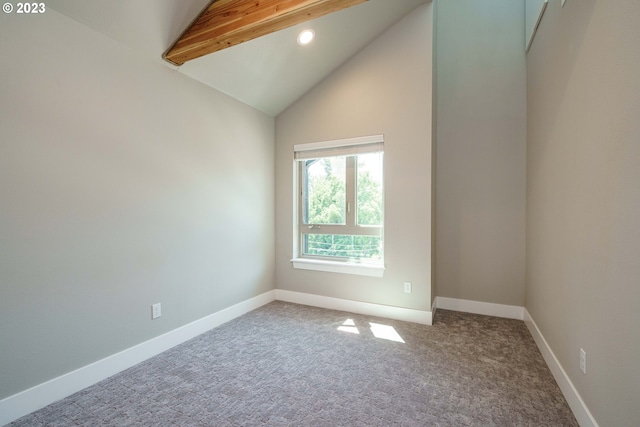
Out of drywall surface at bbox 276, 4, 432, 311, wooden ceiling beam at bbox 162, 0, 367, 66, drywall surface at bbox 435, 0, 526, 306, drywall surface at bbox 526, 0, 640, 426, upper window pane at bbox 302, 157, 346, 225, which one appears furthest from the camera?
upper window pane at bbox 302, 157, 346, 225

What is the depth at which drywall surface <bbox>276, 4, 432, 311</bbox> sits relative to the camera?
2.96 meters

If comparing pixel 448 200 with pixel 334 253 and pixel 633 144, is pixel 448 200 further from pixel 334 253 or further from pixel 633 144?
pixel 633 144

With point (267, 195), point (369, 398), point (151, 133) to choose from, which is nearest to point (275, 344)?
point (369, 398)

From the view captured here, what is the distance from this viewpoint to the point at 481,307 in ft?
10.8

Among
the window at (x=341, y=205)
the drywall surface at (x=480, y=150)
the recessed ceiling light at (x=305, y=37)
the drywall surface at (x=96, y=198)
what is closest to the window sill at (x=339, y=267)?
the window at (x=341, y=205)

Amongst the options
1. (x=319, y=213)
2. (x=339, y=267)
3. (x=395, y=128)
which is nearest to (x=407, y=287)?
(x=339, y=267)

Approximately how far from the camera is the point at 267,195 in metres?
3.73

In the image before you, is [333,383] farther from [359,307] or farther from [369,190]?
[369,190]

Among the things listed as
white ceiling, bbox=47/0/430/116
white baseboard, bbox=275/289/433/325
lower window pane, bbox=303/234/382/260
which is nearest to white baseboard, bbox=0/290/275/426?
white baseboard, bbox=275/289/433/325

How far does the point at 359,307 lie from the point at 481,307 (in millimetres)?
1433

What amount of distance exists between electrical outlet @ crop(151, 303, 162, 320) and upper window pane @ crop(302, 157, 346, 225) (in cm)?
195

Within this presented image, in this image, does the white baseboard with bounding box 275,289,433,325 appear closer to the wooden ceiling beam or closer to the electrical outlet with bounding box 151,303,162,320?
the electrical outlet with bounding box 151,303,162,320

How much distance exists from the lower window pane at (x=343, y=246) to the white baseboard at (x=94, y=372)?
4.40 ft

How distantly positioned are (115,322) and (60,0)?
2.19 metres
